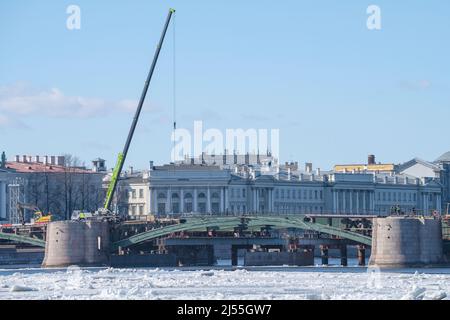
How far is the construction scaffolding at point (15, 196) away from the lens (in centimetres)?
13388

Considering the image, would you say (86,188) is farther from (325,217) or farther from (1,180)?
(325,217)

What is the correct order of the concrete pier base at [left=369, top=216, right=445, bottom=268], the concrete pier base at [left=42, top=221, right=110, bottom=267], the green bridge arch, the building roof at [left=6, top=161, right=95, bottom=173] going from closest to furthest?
the concrete pier base at [left=369, top=216, right=445, bottom=268] → the green bridge arch → the concrete pier base at [left=42, top=221, right=110, bottom=267] → the building roof at [left=6, top=161, right=95, bottom=173]

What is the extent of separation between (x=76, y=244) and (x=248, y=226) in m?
9.29

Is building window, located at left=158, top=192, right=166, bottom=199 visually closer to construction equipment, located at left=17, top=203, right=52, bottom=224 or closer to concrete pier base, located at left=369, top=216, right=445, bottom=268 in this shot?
construction equipment, located at left=17, top=203, right=52, bottom=224

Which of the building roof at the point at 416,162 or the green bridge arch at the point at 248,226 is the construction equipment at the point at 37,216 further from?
the building roof at the point at 416,162

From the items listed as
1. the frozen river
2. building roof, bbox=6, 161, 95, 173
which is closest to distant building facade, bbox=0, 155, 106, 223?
building roof, bbox=6, 161, 95, 173

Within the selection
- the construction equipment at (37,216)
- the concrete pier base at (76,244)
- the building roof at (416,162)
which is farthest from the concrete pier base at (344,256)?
the building roof at (416,162)

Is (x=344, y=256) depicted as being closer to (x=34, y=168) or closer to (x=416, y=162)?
(x=34, y=168)

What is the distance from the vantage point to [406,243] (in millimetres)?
89188

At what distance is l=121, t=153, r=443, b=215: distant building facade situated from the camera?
15900cm

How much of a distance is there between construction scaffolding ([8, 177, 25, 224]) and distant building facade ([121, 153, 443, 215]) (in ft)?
39.4

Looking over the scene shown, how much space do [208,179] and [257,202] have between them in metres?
5.39

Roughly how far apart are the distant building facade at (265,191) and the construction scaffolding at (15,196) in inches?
473
